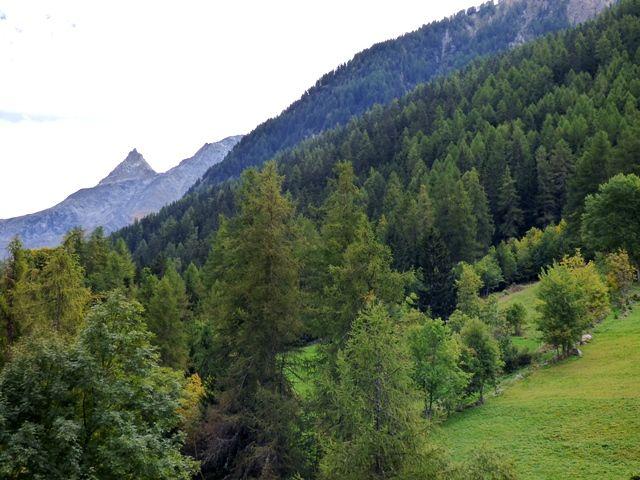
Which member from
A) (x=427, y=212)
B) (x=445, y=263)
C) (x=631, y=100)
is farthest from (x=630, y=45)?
(x=445, y=263)

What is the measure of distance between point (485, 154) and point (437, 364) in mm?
78459

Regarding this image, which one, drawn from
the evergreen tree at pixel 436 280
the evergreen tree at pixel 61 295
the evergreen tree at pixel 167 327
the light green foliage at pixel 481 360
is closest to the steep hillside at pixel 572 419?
the light green foliage at pixel 481 360

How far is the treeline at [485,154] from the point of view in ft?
240

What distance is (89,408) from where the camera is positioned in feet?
46.1

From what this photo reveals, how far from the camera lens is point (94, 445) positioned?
45.5 ft

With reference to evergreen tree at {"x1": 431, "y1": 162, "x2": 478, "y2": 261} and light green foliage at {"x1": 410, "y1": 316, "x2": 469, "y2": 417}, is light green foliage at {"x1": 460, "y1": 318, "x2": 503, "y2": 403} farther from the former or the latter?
evergreen tree at {"x1": 431, "y1": 162, "x2": 478, "y2": 261}

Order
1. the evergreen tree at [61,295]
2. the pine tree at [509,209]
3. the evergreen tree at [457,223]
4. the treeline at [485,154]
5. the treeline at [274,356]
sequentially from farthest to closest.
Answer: the pine tree at [509,209], the treeline at [485,154], the evergreen tree at [457,223], the evergreen tree at [61,295], the treeline at [274,356]

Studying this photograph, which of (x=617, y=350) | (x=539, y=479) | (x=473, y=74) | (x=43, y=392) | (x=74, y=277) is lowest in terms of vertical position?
(x=617, y=350)

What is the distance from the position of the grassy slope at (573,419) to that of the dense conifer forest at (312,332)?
5.13 ft

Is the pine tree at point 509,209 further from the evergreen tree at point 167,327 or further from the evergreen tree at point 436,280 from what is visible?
the evergreen tree at point 167,327

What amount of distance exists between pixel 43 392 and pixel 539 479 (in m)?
19.2

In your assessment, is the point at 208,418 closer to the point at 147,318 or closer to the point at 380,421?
the point at 380,421

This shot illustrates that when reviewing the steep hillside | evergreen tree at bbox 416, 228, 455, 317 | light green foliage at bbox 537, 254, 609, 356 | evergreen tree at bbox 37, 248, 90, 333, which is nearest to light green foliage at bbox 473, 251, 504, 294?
evergreen tree at bbox 416, 228, 455, 317

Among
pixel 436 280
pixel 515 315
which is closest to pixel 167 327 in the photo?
pixel 515 315
